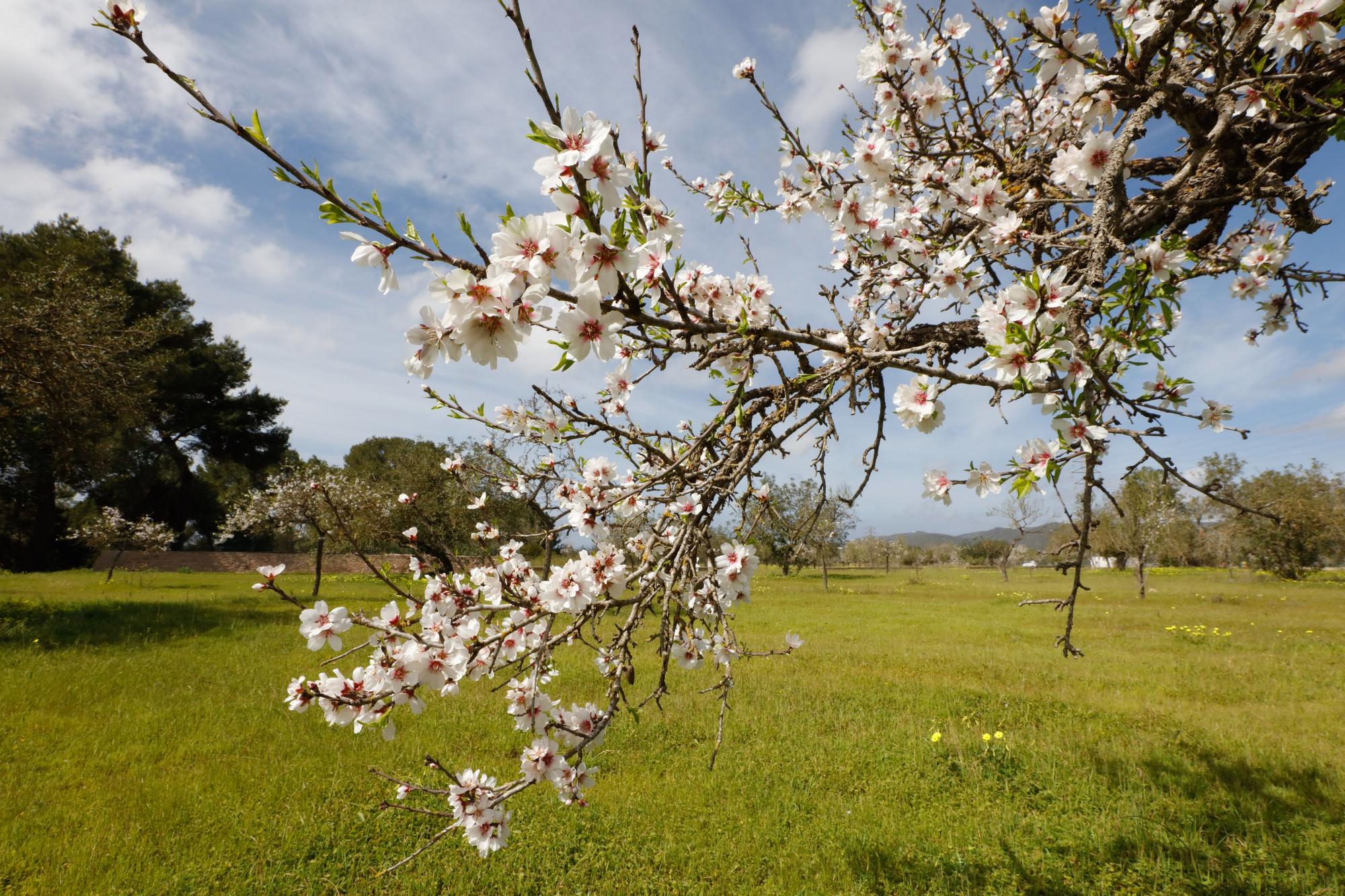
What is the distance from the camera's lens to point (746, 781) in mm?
5191

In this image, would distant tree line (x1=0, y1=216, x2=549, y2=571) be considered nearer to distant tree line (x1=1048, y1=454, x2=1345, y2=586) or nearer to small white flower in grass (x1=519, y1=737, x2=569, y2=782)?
small white flower in grass (x1=519, y1=737, x2=569, y2=782)

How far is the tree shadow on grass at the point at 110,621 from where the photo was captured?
31.6 feet

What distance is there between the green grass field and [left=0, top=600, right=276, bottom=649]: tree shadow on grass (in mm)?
212

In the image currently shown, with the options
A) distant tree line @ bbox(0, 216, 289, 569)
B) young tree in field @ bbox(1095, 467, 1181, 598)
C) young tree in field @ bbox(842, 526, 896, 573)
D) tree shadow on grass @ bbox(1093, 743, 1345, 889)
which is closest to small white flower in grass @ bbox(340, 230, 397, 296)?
tree shadow on grass @ bbox(1093, 743, 1345, 889)

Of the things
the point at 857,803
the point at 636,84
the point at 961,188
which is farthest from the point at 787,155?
the point at 857,803

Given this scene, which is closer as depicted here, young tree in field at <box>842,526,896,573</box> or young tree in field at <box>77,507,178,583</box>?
young tree in field at <box>77,507,178,583</box>

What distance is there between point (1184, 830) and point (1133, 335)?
4.72 meters

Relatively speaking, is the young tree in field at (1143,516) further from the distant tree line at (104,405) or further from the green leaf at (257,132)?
the distant tree line at (104,405)

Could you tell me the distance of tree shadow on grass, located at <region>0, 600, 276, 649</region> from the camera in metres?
9.62

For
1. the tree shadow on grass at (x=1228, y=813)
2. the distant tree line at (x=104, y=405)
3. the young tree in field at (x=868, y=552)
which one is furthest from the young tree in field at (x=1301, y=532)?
the distant tree line at (x=104, y=405)

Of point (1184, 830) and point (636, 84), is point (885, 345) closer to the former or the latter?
point (636, 84)

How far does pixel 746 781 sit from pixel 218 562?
103ft

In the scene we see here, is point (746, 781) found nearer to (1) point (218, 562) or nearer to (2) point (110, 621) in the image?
(2) point (110, 621)

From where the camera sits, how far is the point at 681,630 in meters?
2.00
